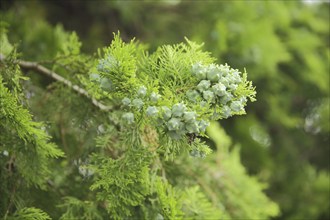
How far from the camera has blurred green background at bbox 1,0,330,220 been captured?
8.69 feet

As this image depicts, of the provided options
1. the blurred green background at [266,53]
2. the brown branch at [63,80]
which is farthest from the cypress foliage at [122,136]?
the blurred green background at [266,53]

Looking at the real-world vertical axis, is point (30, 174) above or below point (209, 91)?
below

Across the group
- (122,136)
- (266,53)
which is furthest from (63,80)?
(266,53)

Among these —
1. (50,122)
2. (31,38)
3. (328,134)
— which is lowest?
(50,122)

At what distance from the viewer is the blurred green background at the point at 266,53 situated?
2.65 m

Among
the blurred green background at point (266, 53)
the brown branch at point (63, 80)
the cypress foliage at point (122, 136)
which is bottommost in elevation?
the cypress foliage at point (122, 136)

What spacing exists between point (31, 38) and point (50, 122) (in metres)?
1.04

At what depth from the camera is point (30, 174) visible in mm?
1207

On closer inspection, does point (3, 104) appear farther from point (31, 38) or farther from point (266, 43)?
point (266, 43)

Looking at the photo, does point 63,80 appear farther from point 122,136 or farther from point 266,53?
point 266,53

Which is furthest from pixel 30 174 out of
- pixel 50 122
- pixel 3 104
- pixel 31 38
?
pixel 31 38

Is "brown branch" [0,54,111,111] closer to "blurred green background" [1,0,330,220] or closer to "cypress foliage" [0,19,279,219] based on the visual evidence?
"cypress foliage" [0,19,279,219]

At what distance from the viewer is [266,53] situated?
105 inches

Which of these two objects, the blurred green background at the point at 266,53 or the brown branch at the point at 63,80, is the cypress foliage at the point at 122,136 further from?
the blurred green background at the point at 266,53
